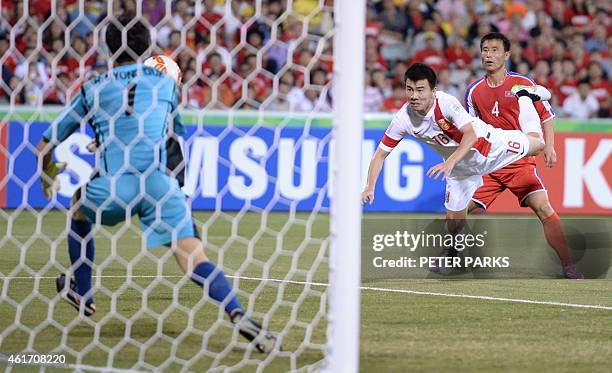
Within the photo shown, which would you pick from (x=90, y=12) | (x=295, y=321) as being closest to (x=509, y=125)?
(x=295, y=321)

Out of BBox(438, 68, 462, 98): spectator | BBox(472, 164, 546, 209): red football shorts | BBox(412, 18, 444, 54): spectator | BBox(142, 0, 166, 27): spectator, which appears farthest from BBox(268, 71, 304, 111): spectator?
BBox(472, 164, 546, 209): red football shorts

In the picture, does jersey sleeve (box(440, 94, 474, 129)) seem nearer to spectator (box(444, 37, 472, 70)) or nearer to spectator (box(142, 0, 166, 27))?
spectator (box(142, 0, 166, 27))

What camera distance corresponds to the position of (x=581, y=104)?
48.4ft

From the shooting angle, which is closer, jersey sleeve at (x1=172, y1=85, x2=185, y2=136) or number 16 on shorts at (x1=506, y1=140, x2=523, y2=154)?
jersey sleeve at (x1=172, y1=85, x2=185, y2=136)

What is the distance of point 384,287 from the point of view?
7.30 m

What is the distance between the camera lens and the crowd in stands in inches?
477

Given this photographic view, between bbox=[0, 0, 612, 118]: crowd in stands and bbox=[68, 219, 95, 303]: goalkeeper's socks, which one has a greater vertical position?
bbox=[0, 0, 612, 118]: crowd in stands

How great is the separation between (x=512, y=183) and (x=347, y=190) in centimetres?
461

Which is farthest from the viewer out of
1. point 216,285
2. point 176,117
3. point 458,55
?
point 458,55

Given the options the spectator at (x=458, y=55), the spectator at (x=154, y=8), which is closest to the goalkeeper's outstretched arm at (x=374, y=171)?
the spectator at (x=154, y=8)

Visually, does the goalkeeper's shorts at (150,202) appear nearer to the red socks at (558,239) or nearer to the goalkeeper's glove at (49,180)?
the goalkeeper's glove at (49,180)

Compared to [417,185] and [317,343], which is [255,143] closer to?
[417,185]

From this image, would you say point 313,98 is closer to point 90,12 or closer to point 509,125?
point 90,12

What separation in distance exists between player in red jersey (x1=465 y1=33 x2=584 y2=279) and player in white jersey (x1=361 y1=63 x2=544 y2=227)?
21 cm
